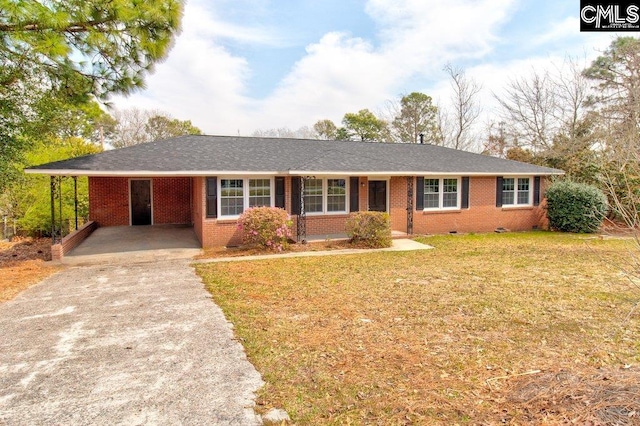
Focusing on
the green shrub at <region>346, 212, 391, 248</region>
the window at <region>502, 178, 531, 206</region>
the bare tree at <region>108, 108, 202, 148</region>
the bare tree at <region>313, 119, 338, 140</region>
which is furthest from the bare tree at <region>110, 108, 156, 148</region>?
the window at <region>502, 178, 531, 206</region>

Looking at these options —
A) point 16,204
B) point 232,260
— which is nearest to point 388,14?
point 232,260

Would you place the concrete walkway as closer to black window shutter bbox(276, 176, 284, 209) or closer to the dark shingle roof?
black window shutter bbox(276, 176, 284, 209)

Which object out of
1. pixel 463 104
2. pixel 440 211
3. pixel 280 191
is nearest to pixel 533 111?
pixel 463 104

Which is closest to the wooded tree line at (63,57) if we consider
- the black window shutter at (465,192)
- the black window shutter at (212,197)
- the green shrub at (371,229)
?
the black window shutter at (212,197)

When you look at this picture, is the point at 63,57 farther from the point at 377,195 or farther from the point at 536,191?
the point at 536,191

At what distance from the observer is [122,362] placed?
14.4 feet

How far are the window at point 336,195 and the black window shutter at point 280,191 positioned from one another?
73.9 inches

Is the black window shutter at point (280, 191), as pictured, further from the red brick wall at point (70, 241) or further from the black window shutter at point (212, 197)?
the red brick wall at point (70, 241)

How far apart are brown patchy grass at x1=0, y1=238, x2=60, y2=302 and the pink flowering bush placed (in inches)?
196

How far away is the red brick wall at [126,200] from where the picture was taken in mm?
16141

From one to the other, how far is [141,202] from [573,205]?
1809 cm

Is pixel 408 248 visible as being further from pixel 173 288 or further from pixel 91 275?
pixel 91 275

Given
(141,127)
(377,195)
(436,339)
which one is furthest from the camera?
(141,127)

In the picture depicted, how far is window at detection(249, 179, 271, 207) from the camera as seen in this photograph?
12906 mm
